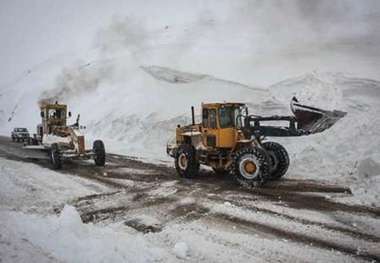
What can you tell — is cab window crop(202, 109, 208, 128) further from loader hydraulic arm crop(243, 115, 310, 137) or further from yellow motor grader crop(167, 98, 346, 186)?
loader hydraulic arm crop(243, 115, 310, 137)

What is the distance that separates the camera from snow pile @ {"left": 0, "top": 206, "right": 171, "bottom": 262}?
5.30 metres

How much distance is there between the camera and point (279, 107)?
2122cm

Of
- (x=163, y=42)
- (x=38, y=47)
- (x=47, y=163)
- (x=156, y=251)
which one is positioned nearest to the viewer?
(x=156, y=251)

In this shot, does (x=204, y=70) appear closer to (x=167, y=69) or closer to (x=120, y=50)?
(x=167, y=69)

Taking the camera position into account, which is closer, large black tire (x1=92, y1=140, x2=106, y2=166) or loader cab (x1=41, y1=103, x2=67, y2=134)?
large black tire (x1=92, y1=140, x2=106, y2=166)

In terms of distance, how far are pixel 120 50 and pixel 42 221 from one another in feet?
125

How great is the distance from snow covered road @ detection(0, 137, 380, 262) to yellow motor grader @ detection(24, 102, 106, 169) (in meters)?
2.68

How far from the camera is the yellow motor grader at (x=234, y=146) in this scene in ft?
34.8

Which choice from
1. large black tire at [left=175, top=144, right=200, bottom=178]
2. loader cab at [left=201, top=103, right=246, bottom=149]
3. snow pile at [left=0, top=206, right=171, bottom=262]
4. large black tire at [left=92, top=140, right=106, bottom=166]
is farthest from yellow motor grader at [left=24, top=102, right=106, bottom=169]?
snow pile at [left=0, top=206, right=171, bottom=262]

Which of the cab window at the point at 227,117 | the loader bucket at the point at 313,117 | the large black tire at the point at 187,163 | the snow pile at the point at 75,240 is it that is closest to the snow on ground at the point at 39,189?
the snow pile at the point at 75,240

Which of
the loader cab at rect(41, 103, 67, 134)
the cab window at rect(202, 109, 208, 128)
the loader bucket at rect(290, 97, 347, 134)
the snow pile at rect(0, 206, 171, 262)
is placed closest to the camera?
the snow pile at rect(0, 206, 171, 262)

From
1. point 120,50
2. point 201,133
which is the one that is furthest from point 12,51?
point 201,133

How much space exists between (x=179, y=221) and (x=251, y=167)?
359cm

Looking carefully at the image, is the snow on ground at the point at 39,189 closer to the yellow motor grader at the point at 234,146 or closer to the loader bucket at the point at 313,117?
the yellow motor grader at the point at 234,146
